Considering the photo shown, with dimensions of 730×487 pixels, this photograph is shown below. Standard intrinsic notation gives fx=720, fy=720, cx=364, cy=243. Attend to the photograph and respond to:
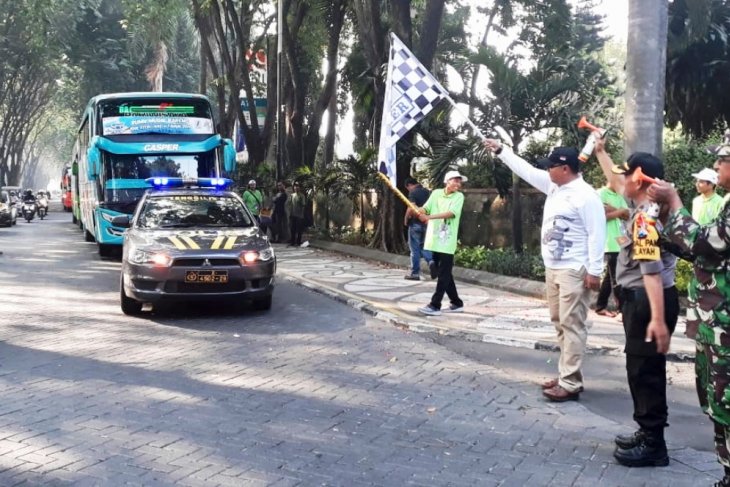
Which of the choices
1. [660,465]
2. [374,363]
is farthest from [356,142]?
[660,465]

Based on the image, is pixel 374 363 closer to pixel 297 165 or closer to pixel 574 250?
pixel 574 250

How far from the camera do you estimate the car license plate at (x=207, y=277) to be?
8531 mm

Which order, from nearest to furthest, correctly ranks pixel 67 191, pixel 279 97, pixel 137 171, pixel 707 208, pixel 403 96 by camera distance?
pixel 707 208
pixel 403 96
pixel 137 171
pixel 279 97
pixel 67 191

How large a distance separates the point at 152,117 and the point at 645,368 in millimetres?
13319

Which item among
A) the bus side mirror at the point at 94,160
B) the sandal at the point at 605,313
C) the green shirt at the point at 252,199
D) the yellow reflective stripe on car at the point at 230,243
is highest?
the bus side mirror at the point at 94,160

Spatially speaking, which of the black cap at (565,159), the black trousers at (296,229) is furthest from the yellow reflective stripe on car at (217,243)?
the black trousers at (296,229)

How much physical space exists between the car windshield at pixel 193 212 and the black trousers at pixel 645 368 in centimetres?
646

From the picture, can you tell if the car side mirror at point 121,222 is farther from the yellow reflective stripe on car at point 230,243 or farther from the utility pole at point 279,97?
the utility pole at point 279,97

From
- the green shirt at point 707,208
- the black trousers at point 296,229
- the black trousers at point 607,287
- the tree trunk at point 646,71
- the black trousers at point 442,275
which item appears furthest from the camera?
the black trousers at point 296,229

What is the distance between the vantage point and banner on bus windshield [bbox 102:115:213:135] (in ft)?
50.5

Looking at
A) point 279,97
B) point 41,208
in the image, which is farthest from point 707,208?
point 41,208

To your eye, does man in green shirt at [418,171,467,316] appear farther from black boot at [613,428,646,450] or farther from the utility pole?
the utility pole

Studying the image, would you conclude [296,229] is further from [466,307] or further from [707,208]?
[707,208]

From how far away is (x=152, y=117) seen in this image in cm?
1550
